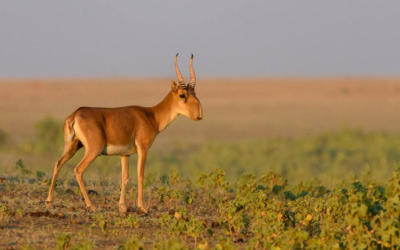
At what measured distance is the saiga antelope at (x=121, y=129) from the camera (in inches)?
409

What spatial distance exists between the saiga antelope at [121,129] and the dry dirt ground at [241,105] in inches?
786

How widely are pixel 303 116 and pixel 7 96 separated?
111ft

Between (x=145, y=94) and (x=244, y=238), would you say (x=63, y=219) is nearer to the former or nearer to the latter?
(x=244, y=238)

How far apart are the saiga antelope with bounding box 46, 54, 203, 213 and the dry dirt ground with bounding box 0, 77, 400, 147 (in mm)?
19968

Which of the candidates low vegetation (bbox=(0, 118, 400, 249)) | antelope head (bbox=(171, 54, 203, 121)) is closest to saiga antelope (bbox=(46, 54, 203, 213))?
antelope head (bbox=(171, 54, 203, 121))

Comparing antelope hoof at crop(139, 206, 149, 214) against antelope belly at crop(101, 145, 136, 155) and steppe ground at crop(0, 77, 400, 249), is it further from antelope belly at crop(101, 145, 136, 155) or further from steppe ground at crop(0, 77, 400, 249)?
antelope belly at crop(101, 145, 136, 155)

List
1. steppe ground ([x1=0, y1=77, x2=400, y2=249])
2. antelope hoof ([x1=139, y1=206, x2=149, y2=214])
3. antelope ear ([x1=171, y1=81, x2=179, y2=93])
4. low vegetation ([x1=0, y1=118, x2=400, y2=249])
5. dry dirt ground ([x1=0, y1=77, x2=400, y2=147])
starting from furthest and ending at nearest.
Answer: dry dirt ground ([x1=0, y1=77, x2=400, y2=147]) < antelope ear ([x1=171, y1=81, x2=179, y2=93]) < antelope hoof ([x1=139, y1=206, x2=149, y2=214]) < steppe ground ([x1=0, y1=77, x2=400, y2=249]) < low vegetation ([x1=0, y1=118, x2=400, y2=249])

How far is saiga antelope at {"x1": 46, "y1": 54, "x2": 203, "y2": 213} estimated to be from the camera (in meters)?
10.4

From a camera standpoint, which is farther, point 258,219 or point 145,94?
point 145,94

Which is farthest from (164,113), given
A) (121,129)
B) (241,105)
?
(241,105)

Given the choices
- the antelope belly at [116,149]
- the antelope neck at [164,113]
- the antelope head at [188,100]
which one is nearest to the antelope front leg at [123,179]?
the antelope belly at [116,149]

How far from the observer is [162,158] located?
25859 mm

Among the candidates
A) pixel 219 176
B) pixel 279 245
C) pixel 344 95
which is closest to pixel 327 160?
pixel 219 176

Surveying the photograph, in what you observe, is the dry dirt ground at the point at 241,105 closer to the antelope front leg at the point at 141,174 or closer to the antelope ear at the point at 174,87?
the antelope ear at the point at 174,87
